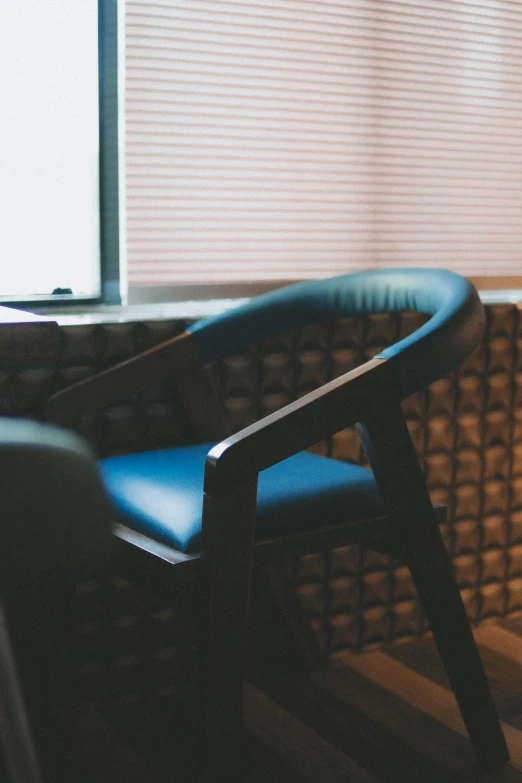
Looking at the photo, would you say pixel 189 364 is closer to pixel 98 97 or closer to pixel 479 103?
pixel 98 97

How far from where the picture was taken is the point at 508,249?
97.9 inches

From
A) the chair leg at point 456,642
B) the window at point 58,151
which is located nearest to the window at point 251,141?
the window at point 58,151

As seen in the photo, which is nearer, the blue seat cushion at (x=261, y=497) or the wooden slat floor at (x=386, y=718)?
the blue seat cushion at (x=261, y=497)

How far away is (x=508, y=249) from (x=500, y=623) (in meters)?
1.05

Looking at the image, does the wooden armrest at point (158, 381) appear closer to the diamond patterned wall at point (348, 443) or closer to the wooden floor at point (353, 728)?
the diamond patterned wall at point (348, 443)

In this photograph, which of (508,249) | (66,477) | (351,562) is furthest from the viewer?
(508,249)

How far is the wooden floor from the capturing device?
1.59 metres

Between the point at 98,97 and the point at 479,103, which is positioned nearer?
the point at 98,97

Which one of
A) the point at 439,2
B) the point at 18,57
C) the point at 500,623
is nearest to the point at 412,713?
the point at 500,623

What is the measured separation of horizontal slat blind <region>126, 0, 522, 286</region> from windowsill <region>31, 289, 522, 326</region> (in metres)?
0.07

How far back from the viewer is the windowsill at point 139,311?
1.80 meters

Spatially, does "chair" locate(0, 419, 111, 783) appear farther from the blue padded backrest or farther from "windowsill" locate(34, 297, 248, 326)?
"windowsill" locate(34, 297, 248, 326)

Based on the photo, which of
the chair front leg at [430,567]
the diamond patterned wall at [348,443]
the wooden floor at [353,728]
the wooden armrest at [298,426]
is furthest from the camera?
the diamond patterned wall at [348,443]

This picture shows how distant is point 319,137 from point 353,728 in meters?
1.38
